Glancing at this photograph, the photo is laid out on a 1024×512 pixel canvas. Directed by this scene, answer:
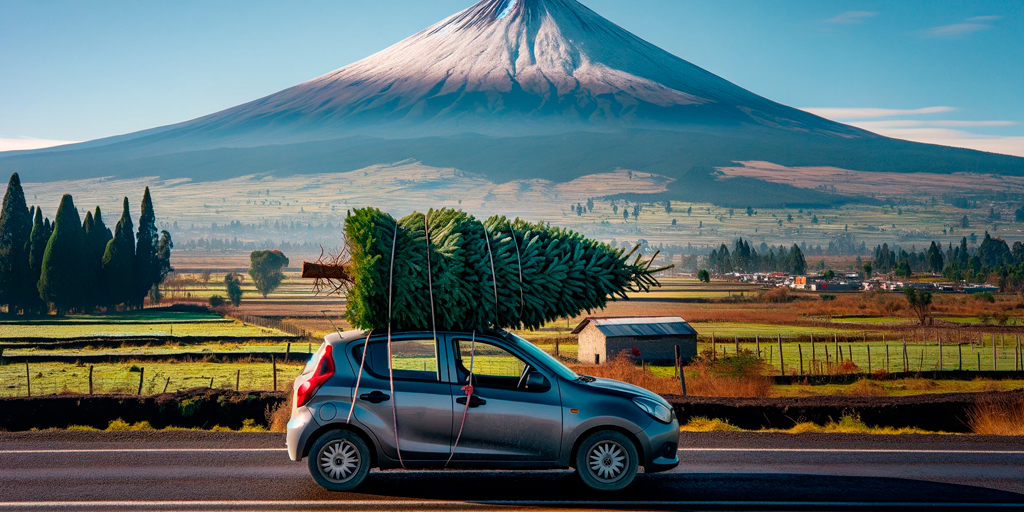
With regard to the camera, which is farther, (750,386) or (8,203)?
(8,203)

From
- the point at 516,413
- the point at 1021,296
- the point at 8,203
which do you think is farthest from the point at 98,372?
the point at 1021,296

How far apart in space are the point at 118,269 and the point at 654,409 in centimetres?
8981

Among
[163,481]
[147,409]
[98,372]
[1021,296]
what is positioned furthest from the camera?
[1021,296]

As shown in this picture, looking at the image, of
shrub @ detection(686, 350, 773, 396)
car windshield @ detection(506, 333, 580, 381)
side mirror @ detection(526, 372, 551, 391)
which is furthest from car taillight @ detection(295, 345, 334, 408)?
shrub @ detection(686, 350, 773, 396)

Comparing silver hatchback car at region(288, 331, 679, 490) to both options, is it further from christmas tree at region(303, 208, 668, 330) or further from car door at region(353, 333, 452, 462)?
christmas tree at region(303, 208, 668, 330)

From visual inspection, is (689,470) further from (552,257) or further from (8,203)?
(8,203)

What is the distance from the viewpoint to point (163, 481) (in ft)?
30.4

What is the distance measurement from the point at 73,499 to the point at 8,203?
297 feet

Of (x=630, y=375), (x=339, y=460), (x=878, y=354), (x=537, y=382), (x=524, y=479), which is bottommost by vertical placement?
(x=878, y=354)

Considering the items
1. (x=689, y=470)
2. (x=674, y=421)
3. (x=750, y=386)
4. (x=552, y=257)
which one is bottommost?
(x=750, y=386)

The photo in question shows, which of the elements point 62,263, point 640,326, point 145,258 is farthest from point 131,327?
point 640,326

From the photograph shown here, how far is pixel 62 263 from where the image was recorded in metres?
82.3

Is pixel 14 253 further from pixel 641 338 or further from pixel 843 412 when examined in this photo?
pixel 843 412

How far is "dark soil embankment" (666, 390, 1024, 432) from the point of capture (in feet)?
47.2
